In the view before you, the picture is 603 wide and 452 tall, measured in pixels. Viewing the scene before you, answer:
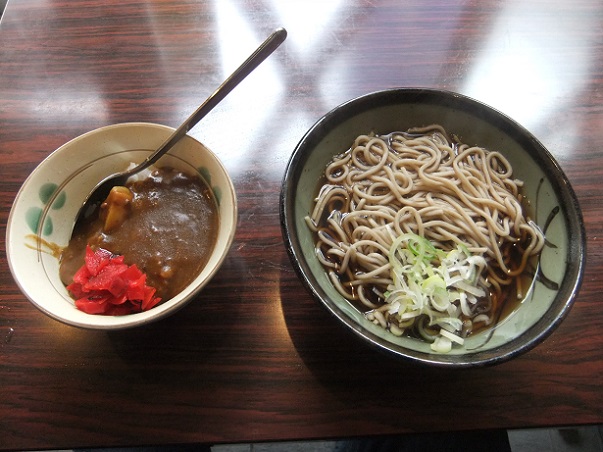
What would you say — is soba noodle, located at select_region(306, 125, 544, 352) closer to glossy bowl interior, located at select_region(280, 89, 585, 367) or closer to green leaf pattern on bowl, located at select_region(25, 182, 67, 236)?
glossy bowl interior, located at select_region(280, 89, 585, 367)

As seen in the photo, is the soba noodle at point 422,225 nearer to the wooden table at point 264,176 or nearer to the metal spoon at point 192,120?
the wooden table at point 264,176

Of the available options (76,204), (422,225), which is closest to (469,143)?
(422,225)

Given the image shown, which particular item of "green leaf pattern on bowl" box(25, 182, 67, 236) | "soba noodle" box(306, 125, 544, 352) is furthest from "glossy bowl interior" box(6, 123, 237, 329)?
"soba noodle" box(306, 125, 544, 352)

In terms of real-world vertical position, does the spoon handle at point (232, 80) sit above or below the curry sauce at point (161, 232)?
above

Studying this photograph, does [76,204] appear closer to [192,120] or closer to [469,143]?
[192,120]

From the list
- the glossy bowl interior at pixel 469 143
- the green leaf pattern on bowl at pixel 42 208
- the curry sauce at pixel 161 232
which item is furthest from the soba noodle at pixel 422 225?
the green leaf pattern on bowl at pixel 42 208
